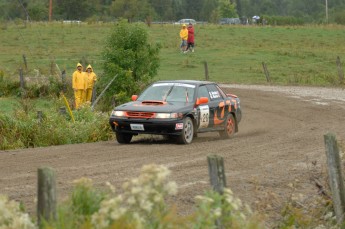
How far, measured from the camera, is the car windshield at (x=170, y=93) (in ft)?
69.4

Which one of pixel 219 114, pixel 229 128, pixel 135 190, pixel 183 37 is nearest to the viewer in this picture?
pixel 135 190

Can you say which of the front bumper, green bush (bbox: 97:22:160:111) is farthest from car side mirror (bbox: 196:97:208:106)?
green bush (bbox: 97:22:160:111)

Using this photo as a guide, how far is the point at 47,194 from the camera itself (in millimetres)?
7117

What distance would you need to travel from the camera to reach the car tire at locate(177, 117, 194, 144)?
20234 mm

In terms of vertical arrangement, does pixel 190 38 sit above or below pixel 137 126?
below

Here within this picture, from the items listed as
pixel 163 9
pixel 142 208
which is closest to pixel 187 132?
pixel 142 208

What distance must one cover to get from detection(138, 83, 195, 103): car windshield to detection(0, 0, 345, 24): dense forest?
187 feet

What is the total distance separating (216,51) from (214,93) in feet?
102

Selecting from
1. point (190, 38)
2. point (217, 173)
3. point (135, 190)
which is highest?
point (135, 190)

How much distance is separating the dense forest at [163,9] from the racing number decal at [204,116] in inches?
2254

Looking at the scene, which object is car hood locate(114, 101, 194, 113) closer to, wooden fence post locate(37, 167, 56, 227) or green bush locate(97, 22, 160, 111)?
green bush locate(97, 22, 160, 111)

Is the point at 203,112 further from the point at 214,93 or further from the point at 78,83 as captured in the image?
the point at 78,83

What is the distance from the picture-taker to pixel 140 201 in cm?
657

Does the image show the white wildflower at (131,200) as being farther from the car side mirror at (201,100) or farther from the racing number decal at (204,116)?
the racing number decal at (204,116)
